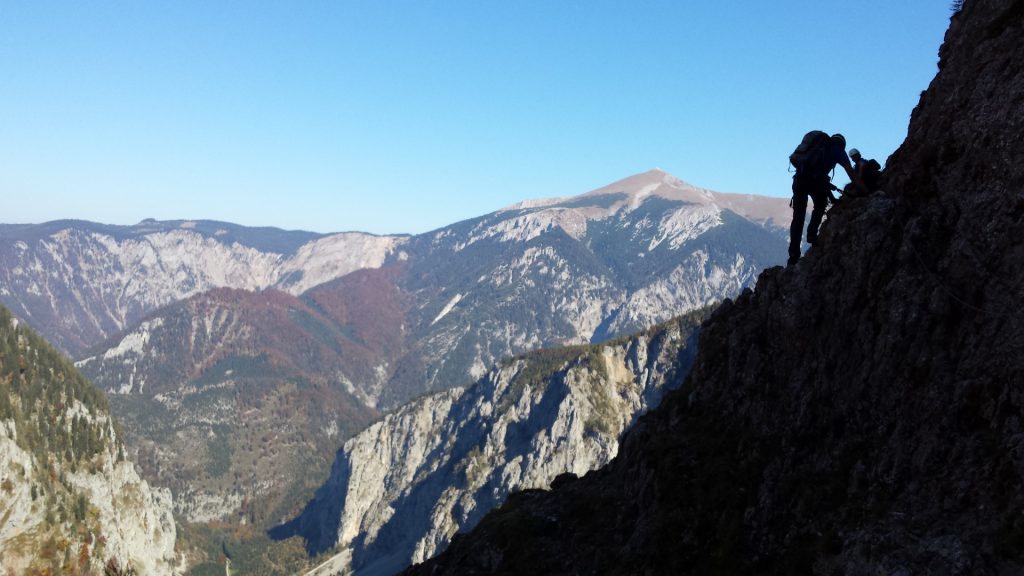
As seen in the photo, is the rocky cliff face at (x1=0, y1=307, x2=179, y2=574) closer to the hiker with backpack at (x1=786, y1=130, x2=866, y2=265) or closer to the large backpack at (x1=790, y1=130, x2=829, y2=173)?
the hiker with backpack at (x1=786, y1=130, x2=866, y2=265)

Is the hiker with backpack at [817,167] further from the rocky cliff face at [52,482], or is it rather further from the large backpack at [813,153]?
the rocky cliff face at [52,482]

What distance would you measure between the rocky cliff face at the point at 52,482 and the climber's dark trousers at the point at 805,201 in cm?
14043

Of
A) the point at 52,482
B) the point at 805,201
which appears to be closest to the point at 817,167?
the point at 805,201

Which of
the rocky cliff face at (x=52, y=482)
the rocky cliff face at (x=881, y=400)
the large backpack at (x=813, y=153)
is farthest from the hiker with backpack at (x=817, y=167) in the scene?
the rocky cliff face at (x=52, y=482)

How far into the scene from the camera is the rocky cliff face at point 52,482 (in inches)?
5807

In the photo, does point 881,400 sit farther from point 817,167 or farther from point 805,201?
point 817,167

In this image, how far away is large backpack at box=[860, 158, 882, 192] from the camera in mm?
31172

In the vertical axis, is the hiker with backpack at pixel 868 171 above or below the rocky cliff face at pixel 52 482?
above

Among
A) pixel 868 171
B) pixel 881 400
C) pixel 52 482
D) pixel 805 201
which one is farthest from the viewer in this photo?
pixel 52 482

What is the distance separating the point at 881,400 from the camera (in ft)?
84.4

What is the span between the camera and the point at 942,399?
23.4m

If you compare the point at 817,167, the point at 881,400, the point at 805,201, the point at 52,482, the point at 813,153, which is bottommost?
the point at 52,482

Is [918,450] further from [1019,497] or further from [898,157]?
[898,157]

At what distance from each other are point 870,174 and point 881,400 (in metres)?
10.8
